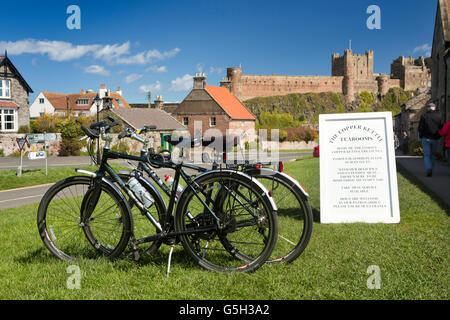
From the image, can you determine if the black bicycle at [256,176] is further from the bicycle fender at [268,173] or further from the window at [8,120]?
the window at [8,120]

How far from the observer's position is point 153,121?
154 feet

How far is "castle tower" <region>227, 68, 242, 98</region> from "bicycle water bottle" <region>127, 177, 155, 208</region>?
349 ft

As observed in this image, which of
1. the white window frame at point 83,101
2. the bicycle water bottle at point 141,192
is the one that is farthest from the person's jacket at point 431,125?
the white window frame at point 83,101

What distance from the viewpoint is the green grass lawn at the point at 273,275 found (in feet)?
11.7

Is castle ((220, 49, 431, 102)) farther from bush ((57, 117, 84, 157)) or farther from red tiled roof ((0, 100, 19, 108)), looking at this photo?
bush ((57, 117, 84, 157))

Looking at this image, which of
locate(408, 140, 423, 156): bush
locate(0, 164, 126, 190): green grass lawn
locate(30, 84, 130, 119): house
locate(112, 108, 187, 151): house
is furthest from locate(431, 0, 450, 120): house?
locate(30, 84, 130, 119): house

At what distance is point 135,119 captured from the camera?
147 feet

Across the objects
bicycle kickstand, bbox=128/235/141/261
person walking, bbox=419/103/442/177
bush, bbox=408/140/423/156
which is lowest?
bicycle kickstand, bbox=128/235/141/261

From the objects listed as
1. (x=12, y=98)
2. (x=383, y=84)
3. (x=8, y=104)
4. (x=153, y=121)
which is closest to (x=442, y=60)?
(x=153, y=121)

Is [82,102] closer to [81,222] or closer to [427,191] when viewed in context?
[427,191]

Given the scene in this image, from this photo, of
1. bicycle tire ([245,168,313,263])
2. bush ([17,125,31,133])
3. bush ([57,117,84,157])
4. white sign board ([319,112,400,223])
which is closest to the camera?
bicycle tire ([245,168,313,263])

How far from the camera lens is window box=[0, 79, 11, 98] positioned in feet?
135
